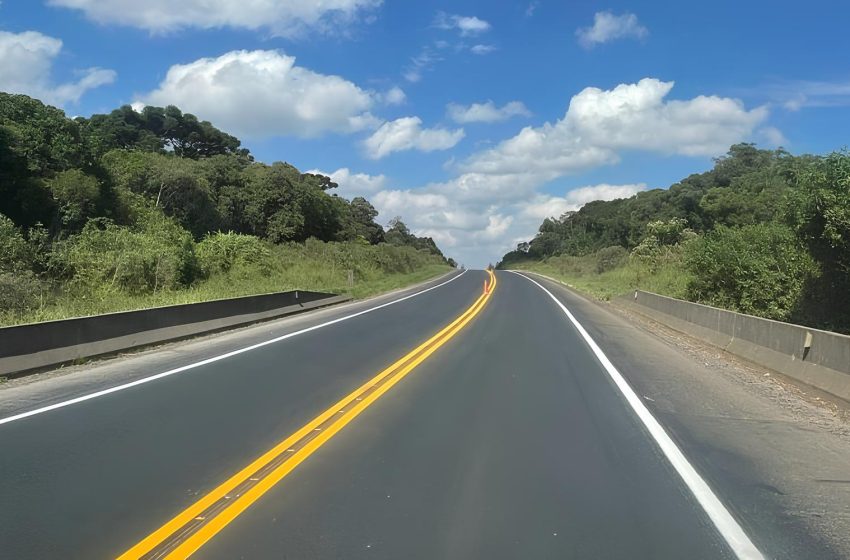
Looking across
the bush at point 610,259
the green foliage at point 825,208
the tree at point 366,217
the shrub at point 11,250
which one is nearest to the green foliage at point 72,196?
the shrub at point 11,250

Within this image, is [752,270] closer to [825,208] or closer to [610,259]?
[825,208]

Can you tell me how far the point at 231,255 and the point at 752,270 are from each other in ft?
75.6

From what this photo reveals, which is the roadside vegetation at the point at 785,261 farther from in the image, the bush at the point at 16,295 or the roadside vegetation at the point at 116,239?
the bush at the point at 16,295

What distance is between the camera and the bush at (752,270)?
15.9 meters

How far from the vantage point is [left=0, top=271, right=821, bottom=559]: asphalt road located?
15.3ft

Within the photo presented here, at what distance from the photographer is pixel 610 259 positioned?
68.3 m

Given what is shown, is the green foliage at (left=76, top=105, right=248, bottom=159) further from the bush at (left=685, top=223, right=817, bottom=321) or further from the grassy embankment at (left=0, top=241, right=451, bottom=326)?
the bush at (left=685, top=223, right=817, bottom=321)

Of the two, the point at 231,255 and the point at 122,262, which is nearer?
the point at 122,262

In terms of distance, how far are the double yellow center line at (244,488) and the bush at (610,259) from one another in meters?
57.2

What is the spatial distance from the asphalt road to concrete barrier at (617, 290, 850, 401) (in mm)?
2866

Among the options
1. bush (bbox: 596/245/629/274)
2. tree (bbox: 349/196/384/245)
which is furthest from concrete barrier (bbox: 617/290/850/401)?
tree (bbox: 349/196/384/245)

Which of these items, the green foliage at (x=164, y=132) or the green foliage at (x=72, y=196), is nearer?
the green foliage at (x=72, y=196)

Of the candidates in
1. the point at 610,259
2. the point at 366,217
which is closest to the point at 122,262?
the point at 610,259

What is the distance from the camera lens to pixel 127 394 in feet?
31.0
